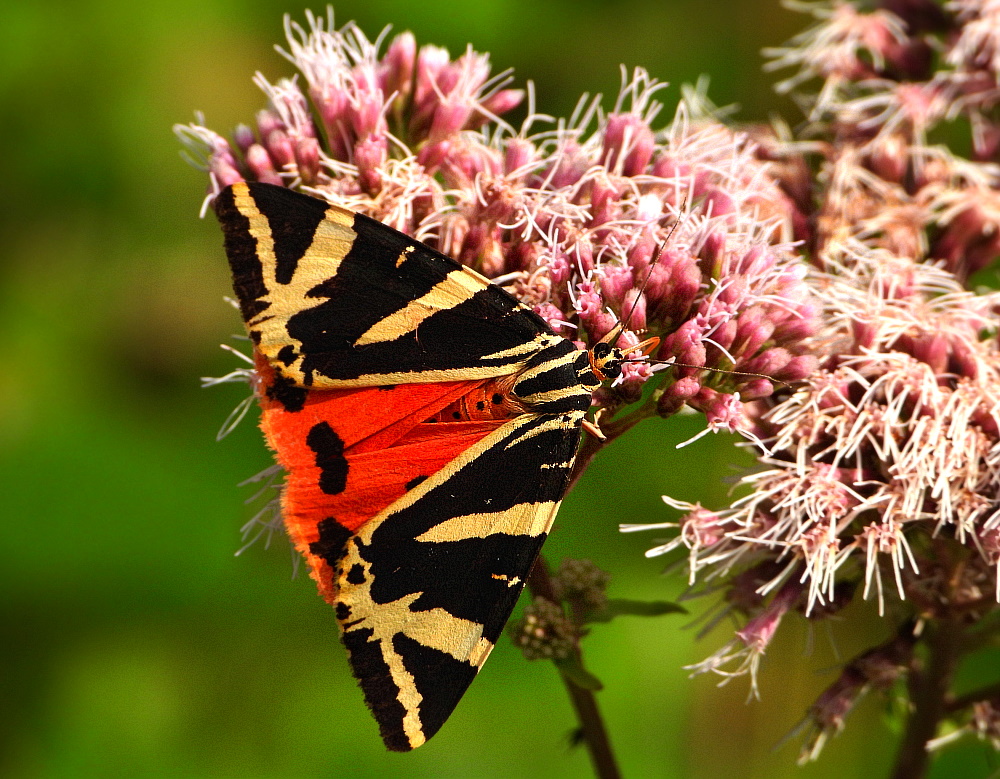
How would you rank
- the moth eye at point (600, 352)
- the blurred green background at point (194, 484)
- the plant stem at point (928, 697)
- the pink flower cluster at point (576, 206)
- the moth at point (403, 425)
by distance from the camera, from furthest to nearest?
the blurred green background at point (194, 484)
the plant stem at point (928, 697)
the pink flower cluster at point (576, 206)
the moth eye at point (600, 352)
the moth at point (403, 425)

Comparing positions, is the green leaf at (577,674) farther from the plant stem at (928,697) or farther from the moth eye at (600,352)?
the plant stem at (928,697)

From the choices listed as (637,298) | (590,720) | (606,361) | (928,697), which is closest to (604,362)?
(606,361)

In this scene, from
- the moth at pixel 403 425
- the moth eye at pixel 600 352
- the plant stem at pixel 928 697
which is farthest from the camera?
the plant stem at pixel 928 697

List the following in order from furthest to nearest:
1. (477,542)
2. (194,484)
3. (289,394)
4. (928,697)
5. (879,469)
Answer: (194,484), (928,697), (879,469), (289,394), (477,542)

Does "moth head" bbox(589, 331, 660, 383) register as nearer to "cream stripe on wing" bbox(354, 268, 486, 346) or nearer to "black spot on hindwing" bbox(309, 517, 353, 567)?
"cream stripe on wing" bbox(354, 268, 486, 346)

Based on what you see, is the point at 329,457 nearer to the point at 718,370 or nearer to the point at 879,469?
the point at 718,370

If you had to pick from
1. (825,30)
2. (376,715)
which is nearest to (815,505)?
(376,715)

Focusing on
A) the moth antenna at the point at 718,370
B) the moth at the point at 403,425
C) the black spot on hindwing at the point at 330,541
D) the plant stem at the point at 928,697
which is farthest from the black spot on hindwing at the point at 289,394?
the plant stem at the point at 928,697
